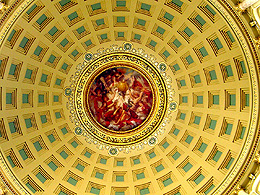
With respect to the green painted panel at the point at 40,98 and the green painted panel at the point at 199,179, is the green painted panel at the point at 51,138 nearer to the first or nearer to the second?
the green painted panel at the point at 40,98

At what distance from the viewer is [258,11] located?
58.0 ft

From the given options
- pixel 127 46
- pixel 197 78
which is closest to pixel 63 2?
pixel 127 46

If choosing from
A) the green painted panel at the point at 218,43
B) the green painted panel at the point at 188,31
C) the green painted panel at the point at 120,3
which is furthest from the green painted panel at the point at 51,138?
the green painted panel at the point at 218,43

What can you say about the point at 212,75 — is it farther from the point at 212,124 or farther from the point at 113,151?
the point at 113,151

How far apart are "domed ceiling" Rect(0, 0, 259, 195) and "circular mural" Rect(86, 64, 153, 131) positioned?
0.10m

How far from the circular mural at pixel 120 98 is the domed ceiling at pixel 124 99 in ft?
0.32

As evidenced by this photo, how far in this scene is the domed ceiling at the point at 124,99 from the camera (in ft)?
74.3

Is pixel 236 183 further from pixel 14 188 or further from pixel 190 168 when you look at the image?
Answer: pixel 14 188

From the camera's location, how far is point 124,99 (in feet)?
93.7

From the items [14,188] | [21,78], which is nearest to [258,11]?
[21,78]

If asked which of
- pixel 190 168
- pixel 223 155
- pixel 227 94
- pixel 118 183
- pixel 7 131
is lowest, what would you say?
pixel 118 183

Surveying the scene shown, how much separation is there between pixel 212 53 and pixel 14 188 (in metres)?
19.4

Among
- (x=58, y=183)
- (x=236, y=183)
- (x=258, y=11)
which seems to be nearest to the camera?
(x=258, y=11)

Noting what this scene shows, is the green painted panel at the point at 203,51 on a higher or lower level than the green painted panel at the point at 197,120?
higher
